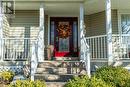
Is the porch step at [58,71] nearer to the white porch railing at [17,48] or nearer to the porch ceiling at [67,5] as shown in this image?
the white porch railing at [17,48]

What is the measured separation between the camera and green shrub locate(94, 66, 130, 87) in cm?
830

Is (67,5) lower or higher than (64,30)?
higher

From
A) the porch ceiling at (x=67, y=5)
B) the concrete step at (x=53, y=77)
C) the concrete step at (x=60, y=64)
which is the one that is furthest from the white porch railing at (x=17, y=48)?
the concrete step at (x=53, y=77)

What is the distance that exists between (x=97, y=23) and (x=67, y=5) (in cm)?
239

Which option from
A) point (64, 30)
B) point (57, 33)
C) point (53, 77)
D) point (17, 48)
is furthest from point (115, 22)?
point (53, 77)

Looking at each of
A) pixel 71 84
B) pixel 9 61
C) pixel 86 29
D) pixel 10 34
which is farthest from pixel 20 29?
pixel 71 84

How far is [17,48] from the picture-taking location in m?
13.6

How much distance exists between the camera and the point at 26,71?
34.3 ft

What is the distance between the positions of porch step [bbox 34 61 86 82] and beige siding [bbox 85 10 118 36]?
333cm

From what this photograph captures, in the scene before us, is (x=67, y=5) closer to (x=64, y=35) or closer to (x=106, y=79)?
(x=64, y=35)

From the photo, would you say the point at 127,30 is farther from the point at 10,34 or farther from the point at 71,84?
the point at 71,84

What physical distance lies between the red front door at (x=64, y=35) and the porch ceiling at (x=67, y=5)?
62 centimetres

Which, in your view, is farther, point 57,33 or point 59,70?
point 57,33

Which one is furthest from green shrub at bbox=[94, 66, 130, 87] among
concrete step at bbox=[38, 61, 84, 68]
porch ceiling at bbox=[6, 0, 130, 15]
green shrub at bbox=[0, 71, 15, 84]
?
porch ceiling at bbox=[6, 0, 130, 15]
